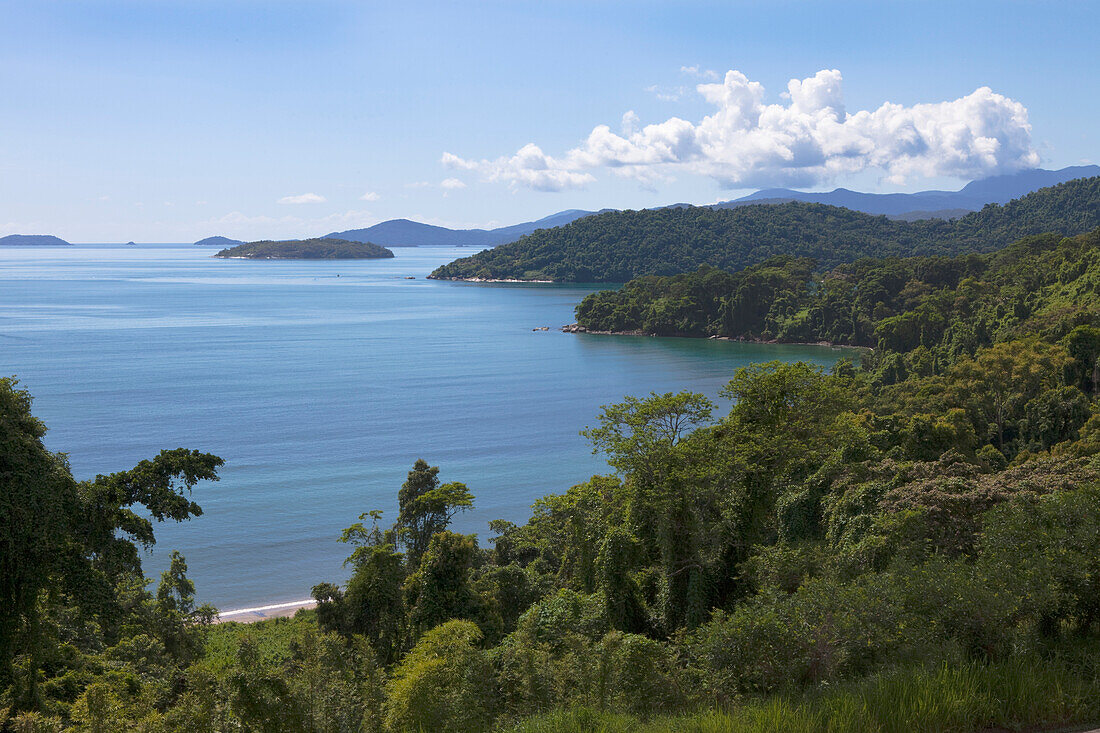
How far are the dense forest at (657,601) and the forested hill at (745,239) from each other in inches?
5807

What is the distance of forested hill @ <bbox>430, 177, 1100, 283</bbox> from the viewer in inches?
6649

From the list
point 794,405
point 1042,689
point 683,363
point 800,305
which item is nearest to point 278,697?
point 1042,689

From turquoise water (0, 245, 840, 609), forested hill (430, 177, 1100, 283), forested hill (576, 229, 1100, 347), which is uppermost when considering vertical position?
forested hill (430, 177, 1100, 283)

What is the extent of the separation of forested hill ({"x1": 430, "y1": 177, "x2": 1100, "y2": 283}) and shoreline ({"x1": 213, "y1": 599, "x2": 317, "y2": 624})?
144333 mm

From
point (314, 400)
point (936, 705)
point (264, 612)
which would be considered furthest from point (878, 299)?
point (936, 705)

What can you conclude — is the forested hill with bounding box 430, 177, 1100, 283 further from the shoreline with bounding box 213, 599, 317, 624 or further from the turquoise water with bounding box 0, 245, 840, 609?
the shoreline with bounding box 213, 599, 317, 624

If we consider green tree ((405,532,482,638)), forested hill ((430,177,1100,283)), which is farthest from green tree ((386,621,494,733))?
forested hill ((430,177,1100,283))

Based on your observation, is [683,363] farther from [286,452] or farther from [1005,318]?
[286,452]

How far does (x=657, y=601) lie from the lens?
17422mm

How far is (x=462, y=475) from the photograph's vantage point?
140 feet

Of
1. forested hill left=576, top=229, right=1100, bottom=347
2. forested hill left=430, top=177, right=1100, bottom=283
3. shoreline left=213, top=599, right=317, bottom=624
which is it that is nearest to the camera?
shoreline left=213, top=599, right=317, bottom=624

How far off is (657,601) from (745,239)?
174593 mm

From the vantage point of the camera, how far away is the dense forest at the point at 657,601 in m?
8.14

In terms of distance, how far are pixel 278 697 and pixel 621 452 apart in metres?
11.6
